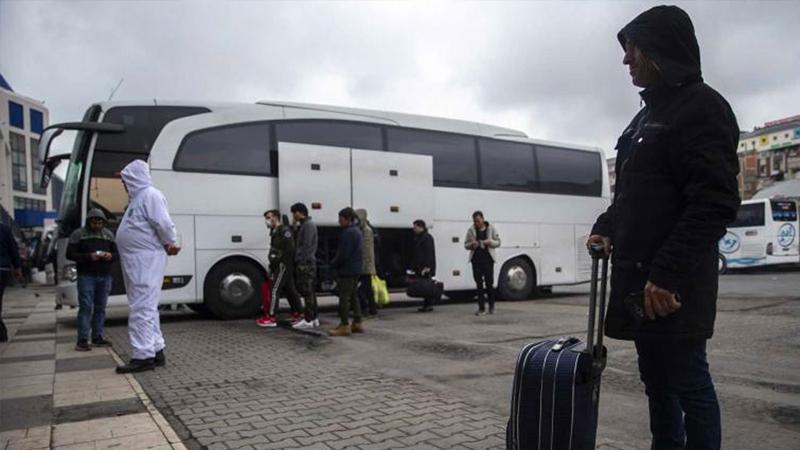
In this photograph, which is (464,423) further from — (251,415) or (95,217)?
(95,217)

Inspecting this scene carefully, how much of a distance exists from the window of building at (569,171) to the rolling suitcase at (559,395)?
12.1 m

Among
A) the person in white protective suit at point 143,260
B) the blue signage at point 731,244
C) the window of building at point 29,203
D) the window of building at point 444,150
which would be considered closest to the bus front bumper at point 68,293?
the person in white protective suit at point 143,260

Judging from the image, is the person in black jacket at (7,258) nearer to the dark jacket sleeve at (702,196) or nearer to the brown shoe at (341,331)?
the brown shoe at (341,331)

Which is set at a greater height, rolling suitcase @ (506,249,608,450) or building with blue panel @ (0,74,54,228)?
building with blue panel @ (0,74,54,228)

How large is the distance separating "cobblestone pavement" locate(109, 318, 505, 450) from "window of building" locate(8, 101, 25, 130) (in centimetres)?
4669

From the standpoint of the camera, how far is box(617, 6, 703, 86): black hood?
2.25 m

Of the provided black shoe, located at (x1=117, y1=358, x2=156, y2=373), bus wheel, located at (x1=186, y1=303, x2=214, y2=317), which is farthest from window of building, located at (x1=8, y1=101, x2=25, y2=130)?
black shoe, located at (x1=117, y1=358, x2=156, y2=373)

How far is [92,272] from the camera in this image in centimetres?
725

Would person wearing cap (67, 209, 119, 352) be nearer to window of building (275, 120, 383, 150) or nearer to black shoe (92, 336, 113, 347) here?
black shoe (92, 336, 113, 347)

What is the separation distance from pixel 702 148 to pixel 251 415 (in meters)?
3.30

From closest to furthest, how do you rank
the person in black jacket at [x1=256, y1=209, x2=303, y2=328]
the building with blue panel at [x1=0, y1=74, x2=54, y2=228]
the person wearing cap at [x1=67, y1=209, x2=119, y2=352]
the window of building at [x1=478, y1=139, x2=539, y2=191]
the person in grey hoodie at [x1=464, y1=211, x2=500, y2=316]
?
the person wearing cap at [x1=67, y1=209, x2=119, y2=352]
the person in black jacket at [x1=256, y1=209, x2=303, y2=328]
the person in grey hoodie at [x1=464, y1=211, x2=500, y2=316]
the window of building at [x1=478, y1=139, x2=539, y2=191]
the building with blue panel at [x1=0, y1=74, x2=54, y2=228]

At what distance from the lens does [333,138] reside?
11227 mm

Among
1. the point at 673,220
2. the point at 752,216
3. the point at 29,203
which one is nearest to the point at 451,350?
the point at 673,220

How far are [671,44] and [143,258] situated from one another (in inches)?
193
